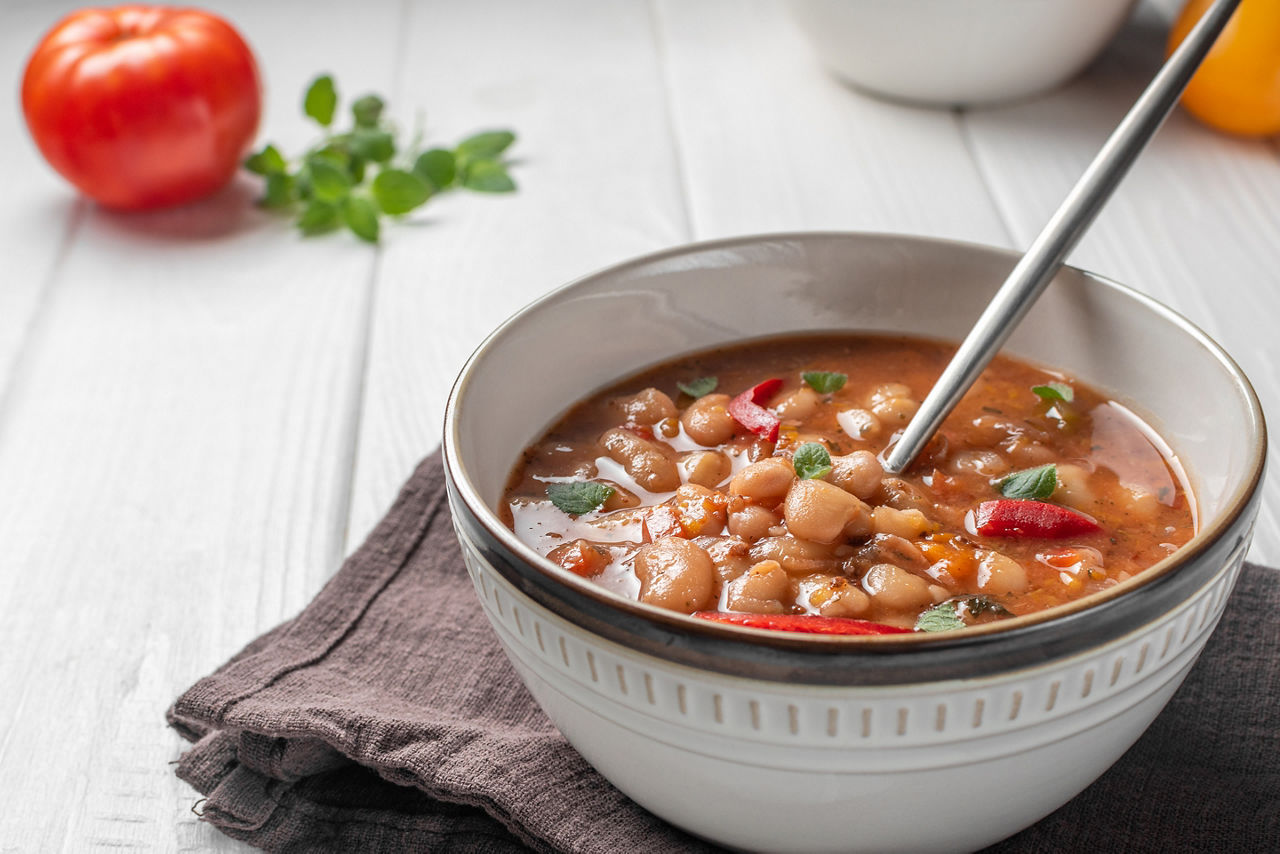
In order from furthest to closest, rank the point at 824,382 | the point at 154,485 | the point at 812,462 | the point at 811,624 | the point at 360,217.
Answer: the point at 360,217
the point at 154,485
the point at 824,382
the point at 812,462
the point at 811,624

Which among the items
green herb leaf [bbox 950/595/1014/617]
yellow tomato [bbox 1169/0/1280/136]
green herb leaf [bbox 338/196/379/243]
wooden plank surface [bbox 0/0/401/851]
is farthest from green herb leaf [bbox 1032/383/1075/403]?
green herb leaf [bbox 338/196/379/243]

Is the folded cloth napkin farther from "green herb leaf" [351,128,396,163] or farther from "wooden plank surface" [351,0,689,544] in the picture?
"green herb leaf" [351,128,396,163]

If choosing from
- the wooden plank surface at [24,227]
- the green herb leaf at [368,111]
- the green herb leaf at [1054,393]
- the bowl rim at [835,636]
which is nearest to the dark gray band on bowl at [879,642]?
the bowl rim at [835,636]

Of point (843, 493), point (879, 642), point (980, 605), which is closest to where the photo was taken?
point (879, 642)

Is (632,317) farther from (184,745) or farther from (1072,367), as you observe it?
(184,745)

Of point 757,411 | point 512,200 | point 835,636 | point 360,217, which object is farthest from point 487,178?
point 835,636

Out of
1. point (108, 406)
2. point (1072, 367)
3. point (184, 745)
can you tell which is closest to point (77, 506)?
point (108, 406)

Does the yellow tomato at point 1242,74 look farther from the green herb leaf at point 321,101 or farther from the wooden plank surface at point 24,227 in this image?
the wooden plank surface at point 24,227

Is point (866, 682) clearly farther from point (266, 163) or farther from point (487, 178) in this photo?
Result: point (266, 163)
